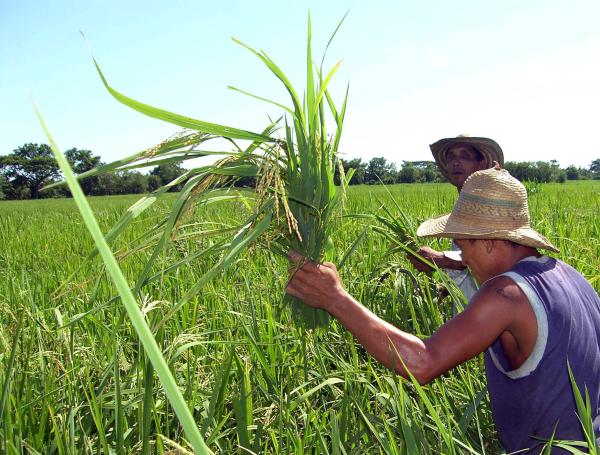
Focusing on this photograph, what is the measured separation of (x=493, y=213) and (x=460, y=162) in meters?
1.58

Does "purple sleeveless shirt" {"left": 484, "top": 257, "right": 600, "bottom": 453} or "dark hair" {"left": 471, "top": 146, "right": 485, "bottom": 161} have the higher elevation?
"dark hair" {"left": 471, "top": 146, "right": 485, "bottom": 161}

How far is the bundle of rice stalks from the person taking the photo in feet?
4.00

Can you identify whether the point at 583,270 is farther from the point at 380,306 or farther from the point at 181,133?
the point at 181,133

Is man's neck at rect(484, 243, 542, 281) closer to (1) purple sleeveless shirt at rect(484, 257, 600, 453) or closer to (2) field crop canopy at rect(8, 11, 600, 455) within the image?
(1) purple sleeveless shirt at rect(484, 257, 600, 453)

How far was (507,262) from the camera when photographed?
1.51 m

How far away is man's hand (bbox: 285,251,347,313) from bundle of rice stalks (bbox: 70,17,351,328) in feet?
0.13

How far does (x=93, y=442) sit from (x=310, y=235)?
0.88 meters

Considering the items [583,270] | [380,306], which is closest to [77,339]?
[380,306]

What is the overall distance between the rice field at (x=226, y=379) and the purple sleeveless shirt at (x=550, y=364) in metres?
0.12

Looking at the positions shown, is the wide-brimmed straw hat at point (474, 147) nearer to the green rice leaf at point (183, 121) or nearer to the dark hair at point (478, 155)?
the dark hair at point (478, 155)

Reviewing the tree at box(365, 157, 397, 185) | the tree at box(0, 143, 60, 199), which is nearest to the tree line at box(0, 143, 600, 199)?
the tree at box(0, 143, 60, 199)

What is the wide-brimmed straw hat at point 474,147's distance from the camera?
2.76m

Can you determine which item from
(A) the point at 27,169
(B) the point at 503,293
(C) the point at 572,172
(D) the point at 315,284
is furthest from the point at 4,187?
(C) the point at 572,172

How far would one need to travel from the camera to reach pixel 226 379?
148 centimetres
